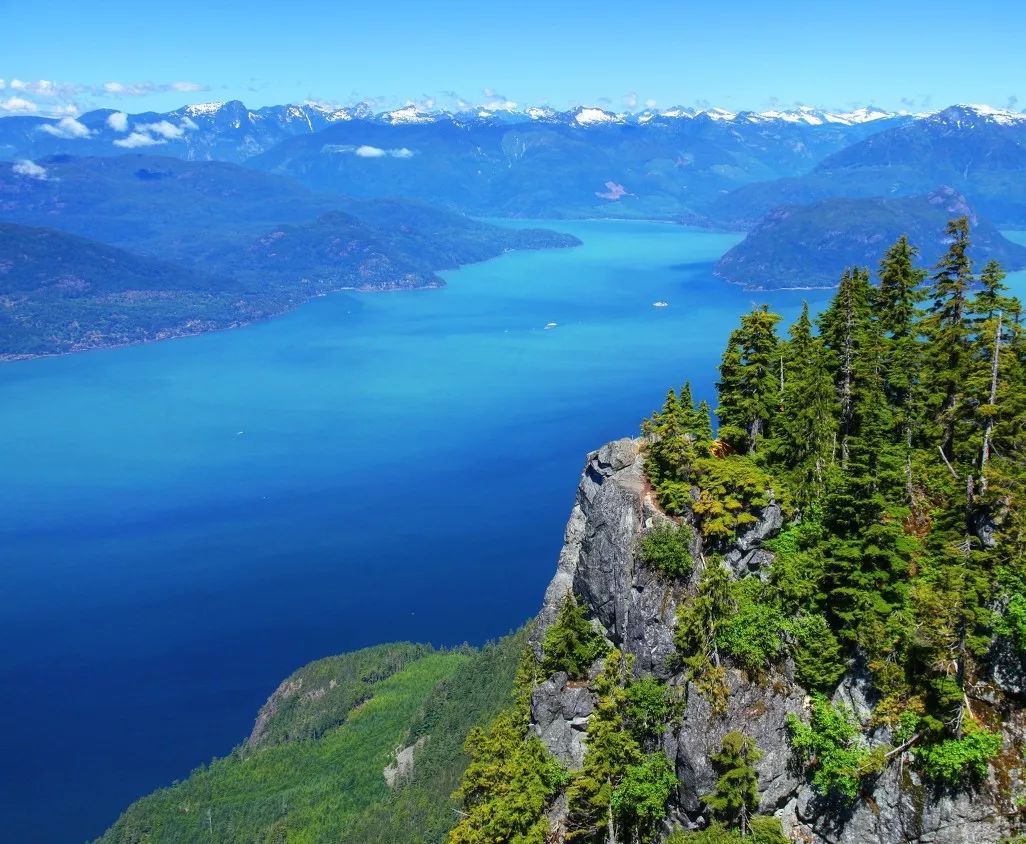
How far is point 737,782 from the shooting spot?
97.1 ft

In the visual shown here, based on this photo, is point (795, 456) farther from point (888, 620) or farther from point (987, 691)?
point (987, 691)

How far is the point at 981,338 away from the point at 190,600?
124 metres

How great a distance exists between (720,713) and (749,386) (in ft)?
51.2

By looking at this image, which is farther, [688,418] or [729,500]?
[688,418]

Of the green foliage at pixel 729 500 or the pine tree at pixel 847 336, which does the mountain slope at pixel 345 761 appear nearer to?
the green foliage at pixel 729 500

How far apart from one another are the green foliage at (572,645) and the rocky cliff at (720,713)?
0.50 m

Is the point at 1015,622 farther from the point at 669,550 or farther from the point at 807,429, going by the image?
the point at 669,550

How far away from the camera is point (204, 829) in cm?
8594

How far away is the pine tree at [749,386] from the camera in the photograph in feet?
127

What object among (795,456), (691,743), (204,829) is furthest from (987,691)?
(204,829)

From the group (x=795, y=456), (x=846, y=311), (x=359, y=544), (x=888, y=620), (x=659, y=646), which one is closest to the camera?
(x=888, y=620)

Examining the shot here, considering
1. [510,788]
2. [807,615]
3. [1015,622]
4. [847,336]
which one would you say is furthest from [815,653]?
[847,336]

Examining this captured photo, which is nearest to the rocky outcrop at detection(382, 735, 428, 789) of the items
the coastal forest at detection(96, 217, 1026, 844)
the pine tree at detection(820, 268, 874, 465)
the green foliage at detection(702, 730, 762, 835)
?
the coastal forest at detection(96, 217, 1026, 844)

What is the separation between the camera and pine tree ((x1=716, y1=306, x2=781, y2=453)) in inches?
1529
